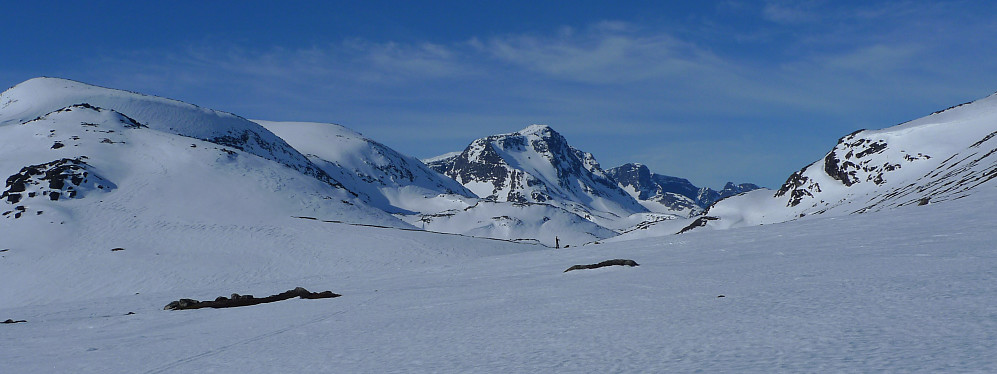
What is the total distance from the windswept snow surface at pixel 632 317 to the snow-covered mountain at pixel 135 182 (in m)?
50.1

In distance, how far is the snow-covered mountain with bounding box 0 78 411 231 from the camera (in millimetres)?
67562

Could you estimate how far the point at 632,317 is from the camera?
928 cm

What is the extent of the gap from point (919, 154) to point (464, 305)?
686ft

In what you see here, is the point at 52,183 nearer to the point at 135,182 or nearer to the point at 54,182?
the point at 54,182

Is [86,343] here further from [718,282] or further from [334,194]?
[334,194]

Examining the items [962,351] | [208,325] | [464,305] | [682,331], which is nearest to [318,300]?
[208,325]

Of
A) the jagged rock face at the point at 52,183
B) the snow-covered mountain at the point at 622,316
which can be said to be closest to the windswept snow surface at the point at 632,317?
the snow-covered mountain at the point at 622,316

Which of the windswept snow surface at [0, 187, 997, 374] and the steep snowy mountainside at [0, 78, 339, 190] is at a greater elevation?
the steep snowy mountainside at [0, 78, 339, 190]

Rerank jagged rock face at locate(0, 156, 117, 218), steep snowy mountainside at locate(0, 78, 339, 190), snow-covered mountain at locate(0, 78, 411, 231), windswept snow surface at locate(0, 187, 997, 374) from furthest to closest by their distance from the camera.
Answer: steep snowy mountainside at locate(0, 78, 339, 190) < jagged rock face at locate(0, 156, 117, 218) < snow-covered mountain at locate(0, 78, 411, 231) < windswept snow surface at locate(0, 187, 997, 374)

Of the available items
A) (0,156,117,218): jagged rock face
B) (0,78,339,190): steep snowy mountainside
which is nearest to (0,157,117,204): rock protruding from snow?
(0,156,117,218): jagged rock face

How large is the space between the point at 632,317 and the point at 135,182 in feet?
281

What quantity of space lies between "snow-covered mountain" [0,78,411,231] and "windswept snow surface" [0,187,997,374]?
50.1 m

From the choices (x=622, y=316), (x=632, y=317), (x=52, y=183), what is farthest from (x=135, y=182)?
(x=632, y=317)

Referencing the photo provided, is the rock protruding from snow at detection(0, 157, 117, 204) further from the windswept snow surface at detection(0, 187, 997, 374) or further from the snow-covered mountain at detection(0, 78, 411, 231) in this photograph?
the windswept snow surface at detection(0, 187, 997, 374)
